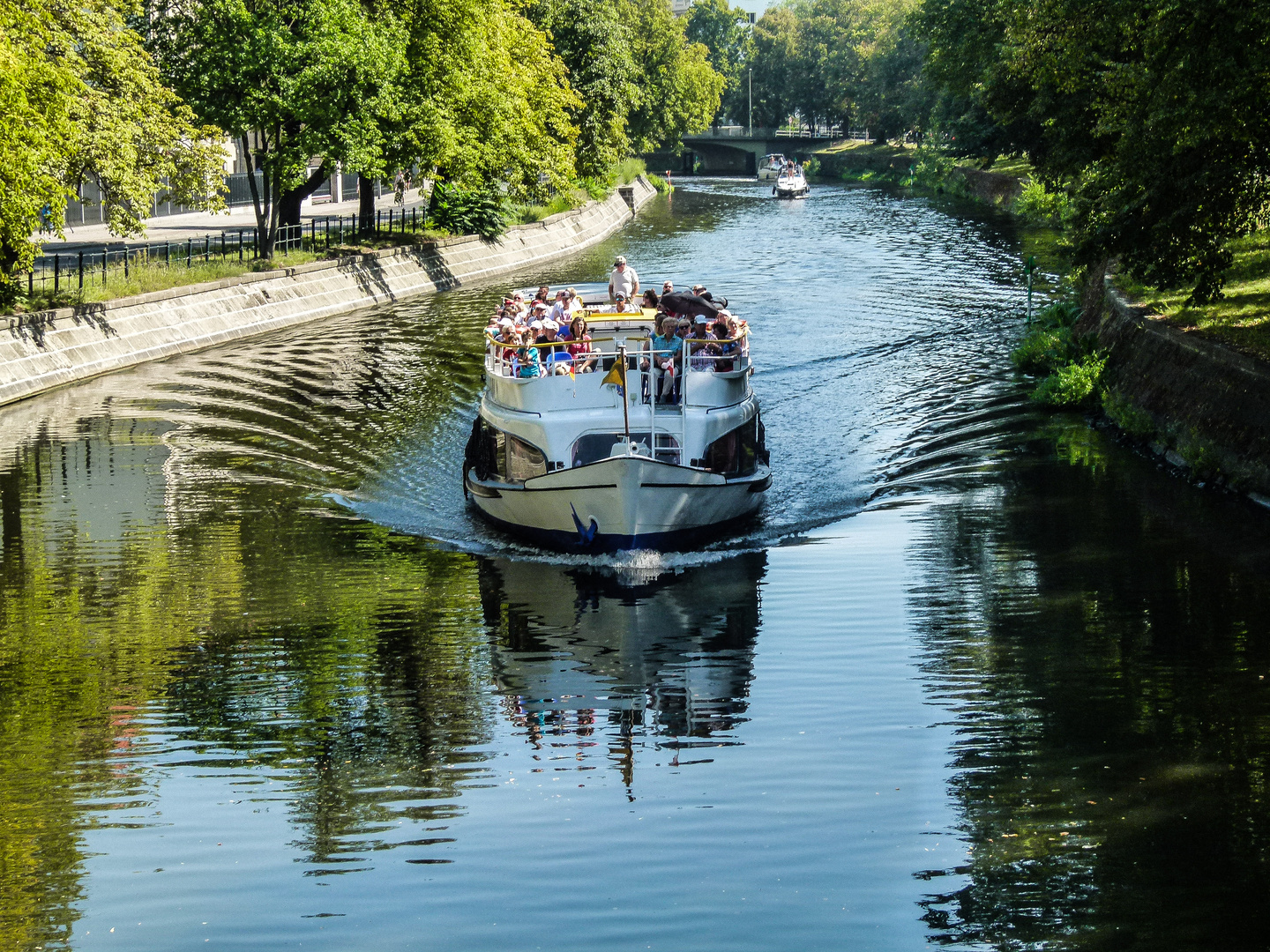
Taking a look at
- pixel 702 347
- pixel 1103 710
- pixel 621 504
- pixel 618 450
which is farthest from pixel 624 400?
pixel 1103 710

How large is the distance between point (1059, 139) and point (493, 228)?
31165 mm

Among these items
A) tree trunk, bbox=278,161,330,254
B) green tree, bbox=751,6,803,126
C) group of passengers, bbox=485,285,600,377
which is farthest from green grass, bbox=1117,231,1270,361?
green tree, bbox=751,6,803,126

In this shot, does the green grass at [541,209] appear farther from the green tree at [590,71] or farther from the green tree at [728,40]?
the green tree at [728,40]

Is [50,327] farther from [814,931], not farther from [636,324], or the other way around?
[814,931]

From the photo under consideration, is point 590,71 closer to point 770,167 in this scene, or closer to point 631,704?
point 770,167

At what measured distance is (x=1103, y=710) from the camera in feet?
43.9

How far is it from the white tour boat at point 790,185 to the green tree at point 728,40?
68.4m

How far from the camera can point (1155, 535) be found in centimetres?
1961

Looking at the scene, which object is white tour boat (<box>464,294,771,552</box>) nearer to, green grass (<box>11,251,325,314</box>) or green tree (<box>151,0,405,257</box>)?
green grass (<box>11,251,325,314</box>)

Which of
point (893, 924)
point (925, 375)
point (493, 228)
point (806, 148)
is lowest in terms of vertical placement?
point (893, 924)

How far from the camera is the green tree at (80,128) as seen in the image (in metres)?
28.1

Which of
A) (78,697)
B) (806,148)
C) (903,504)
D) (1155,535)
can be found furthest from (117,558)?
(806,148)

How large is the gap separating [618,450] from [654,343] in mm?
2687

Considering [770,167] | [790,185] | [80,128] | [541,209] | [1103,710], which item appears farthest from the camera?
[770,167]
